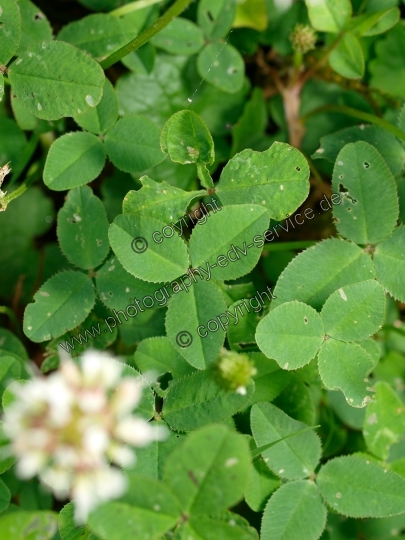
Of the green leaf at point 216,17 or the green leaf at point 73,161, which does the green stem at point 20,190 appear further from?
the green leaf at point 216,17

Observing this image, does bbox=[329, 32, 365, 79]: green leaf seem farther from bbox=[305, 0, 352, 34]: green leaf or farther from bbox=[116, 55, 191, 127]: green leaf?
bbox=[116, 55, 191, 127]: green leaf

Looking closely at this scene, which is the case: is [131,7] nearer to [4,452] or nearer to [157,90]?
[157,90]

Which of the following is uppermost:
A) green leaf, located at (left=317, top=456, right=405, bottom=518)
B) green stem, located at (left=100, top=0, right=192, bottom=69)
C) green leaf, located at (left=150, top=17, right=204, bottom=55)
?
green stem, located at (left=100, top=0, right=192, bottom=69)

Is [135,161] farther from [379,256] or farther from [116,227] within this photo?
Result: [379,256]

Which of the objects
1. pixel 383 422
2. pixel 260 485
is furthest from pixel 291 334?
pixel 383 422

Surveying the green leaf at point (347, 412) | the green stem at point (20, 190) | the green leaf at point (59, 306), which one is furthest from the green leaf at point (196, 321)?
the green leaf at point (347, 412)

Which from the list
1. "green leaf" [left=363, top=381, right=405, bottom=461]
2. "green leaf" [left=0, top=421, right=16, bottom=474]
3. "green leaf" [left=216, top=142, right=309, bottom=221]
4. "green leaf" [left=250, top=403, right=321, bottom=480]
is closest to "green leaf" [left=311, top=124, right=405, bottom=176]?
"green leaf" [left=216, top=142, right=309, bottom=221]

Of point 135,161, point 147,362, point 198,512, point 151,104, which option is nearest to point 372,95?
point 151,104
